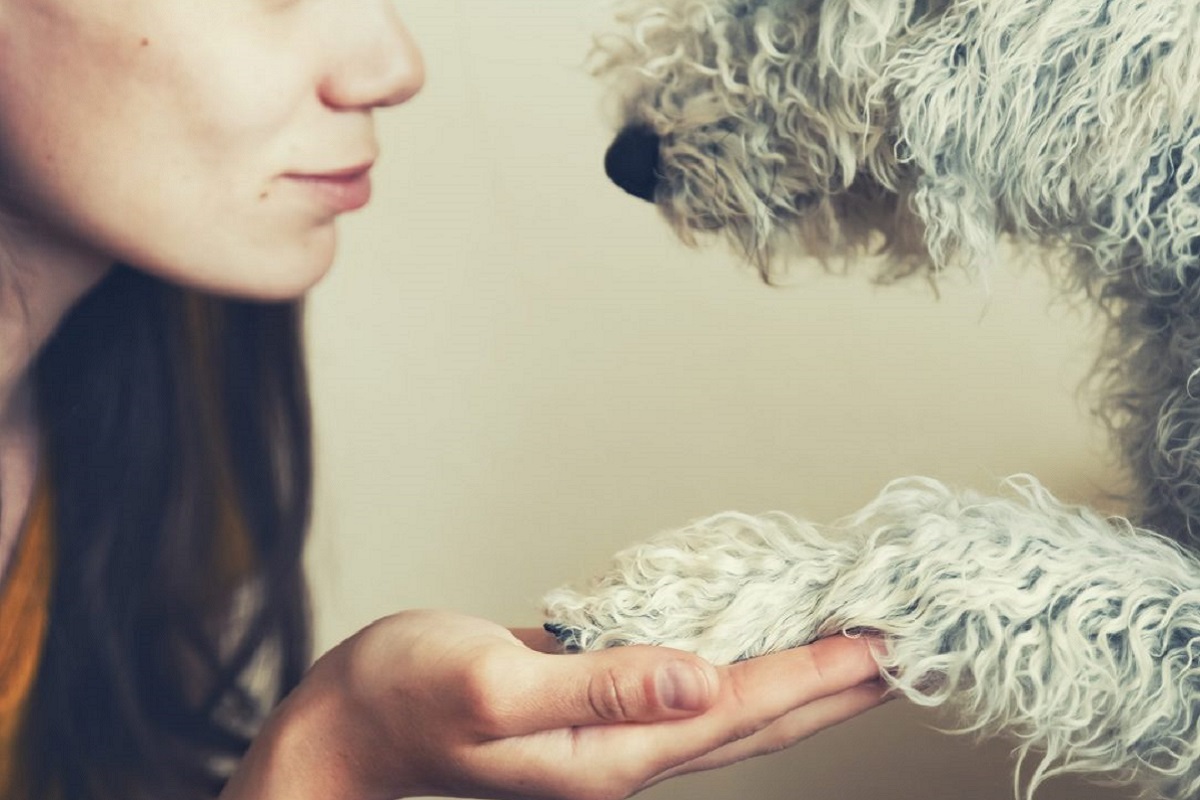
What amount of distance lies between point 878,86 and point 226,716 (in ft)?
2.03

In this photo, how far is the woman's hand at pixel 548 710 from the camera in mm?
564

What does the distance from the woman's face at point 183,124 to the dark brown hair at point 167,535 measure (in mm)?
55

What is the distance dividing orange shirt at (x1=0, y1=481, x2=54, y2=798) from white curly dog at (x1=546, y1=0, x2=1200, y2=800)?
0.35m

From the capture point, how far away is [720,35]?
2.39 ft

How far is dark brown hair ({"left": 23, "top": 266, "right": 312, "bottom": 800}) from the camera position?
0.77 meters

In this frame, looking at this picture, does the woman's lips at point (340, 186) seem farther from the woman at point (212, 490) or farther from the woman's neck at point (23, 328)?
the woman's neck at point (23, 328)

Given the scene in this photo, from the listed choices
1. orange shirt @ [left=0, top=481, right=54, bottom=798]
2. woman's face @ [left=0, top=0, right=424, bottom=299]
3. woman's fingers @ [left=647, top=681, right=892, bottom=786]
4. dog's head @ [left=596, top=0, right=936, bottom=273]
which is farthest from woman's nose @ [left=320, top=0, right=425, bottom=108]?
woman's fingers @ [left=647, top=681, right=892, bottom=786]

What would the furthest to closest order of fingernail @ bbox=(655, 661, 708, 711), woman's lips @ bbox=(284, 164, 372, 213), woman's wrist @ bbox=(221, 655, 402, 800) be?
1. woman's lips @ bbox=(284, 164, 372, 213)
2. woman's wrist @ bbox=(221, 655, 402, 800)
3. fingernail @ bbox=(655, 661, 708, 711)

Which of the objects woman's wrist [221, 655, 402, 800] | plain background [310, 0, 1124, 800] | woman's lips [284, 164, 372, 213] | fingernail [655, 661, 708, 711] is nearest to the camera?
fingernail [655, 661, 708, 711]

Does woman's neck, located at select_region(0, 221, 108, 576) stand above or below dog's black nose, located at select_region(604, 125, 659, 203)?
below

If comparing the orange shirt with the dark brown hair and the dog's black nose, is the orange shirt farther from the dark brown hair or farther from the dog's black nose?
the dog's black nose

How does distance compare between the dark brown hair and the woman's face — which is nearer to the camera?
the woman's face

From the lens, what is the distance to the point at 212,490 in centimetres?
88

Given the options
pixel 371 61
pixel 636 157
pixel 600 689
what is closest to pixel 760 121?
pixel 636 157
